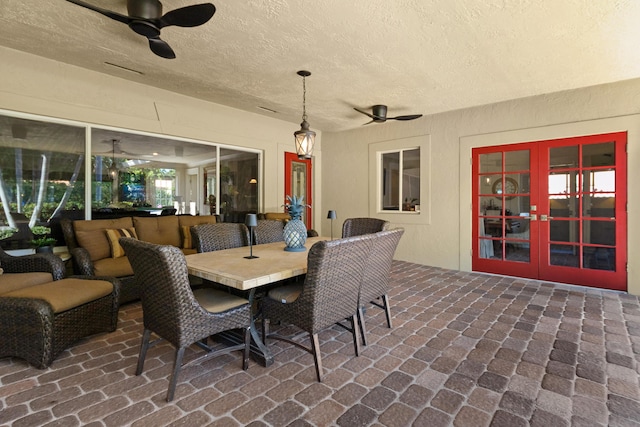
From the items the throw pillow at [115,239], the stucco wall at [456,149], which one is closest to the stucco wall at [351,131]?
the stucco wall at [456,149]

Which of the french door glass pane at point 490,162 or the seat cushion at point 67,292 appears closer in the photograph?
the seat cushion at point 67,292

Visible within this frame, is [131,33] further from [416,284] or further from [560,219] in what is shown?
[560,219]

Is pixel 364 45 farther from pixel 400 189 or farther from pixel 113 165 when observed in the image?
pixel 113 165

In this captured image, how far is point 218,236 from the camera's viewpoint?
3074 millimetres

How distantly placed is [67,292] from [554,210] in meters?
5.72

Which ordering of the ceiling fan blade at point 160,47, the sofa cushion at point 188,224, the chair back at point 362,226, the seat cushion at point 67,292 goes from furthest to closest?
the sofa cushion at point 188,224 < the chair back at point 362,226 < the ceiling fan blade at point 160,47 < the seat cushion at point 67,292

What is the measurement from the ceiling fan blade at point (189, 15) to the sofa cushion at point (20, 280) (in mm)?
2385

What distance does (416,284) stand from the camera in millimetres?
4391

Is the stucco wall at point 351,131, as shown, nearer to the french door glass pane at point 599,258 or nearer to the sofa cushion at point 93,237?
the french door glass pane at point 599,258

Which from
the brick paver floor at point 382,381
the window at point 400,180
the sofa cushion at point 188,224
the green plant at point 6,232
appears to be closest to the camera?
the brick paver floor at point 382,381

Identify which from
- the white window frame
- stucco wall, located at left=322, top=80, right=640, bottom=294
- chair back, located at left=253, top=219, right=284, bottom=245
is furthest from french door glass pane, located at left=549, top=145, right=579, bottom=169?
chair back, located at left=253, top=219, right=284, bottom=245

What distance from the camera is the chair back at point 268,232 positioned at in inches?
135

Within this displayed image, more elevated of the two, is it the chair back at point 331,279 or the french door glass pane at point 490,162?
the french door glass pane at point 490,162

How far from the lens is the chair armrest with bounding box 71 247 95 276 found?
10.5ft
